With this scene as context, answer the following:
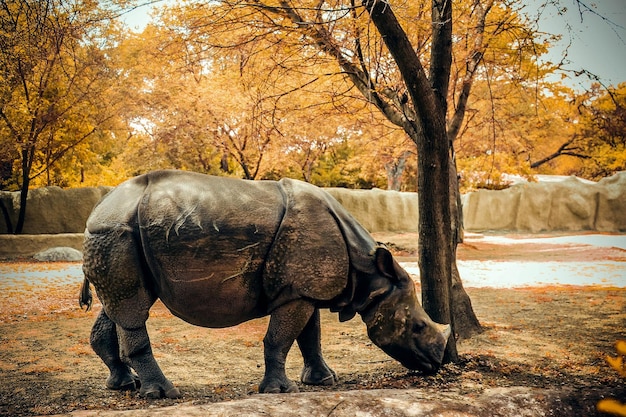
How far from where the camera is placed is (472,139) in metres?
20.5

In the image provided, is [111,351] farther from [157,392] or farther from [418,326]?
[418,326]

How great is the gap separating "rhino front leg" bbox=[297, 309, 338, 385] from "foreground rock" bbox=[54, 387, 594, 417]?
3.99ft

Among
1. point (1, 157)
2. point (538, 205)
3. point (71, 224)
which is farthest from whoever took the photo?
point (538, 205)

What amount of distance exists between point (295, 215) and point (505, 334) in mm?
4085

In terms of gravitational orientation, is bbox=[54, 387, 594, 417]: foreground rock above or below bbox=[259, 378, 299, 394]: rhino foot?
above

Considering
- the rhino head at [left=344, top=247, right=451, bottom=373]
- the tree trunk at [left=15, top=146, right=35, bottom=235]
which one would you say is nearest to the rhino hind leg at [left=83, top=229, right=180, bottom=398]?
the rhino head at [left=344, top=247, right=451, bottom=373]

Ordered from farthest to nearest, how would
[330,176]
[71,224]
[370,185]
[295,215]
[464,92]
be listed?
1. [370,185]
2. [330,176]
3. [71,224]
4. [464,92]
5. [295,215]

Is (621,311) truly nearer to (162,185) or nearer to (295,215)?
(295,215)

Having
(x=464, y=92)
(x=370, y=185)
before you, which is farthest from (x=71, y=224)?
(x=370, y=185)

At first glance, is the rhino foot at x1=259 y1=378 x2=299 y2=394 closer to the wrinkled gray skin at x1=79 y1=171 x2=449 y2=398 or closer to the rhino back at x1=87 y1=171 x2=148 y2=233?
the wrinkled gray skin at x1=79 y1=171 x2=449 y2=398

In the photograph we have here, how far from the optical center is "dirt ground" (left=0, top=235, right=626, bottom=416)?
195 inches

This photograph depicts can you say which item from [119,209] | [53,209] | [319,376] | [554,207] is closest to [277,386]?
[319,376]

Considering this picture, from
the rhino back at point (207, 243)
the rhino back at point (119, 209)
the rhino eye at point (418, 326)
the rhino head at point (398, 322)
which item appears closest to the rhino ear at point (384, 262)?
the rhino head at point (398, 322)

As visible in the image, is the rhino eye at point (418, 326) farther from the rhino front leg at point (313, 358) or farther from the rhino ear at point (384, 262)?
the rhino front leg at point (313, 358)
